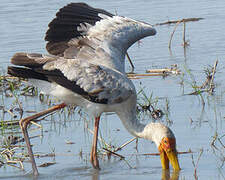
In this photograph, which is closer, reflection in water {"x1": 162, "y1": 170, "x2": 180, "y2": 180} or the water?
reflection in water {"x1": 162, "y1": 170, "x2": 180, "y2": 180}

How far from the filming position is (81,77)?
6.65m

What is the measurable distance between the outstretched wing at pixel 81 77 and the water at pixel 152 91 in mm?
675

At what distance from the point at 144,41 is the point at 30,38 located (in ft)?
6.60

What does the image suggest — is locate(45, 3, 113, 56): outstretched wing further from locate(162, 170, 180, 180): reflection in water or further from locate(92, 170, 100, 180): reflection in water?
locate(162, 170, 180, 180): reflection in water

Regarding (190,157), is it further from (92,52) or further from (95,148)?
(92,52)

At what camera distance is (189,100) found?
27.0 feet

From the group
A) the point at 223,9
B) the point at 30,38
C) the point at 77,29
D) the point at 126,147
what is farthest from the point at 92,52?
the point at 223,9

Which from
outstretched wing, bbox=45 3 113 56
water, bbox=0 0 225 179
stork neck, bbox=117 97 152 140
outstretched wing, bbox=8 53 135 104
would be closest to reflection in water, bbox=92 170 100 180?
water, bbox=0 0 225 179

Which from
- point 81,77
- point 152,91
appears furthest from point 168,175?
point 152,91

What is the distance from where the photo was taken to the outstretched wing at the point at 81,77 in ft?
21.7

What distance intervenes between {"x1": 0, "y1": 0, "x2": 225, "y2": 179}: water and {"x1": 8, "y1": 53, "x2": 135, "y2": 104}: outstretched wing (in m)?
0.67

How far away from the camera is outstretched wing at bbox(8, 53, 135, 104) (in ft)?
21.7

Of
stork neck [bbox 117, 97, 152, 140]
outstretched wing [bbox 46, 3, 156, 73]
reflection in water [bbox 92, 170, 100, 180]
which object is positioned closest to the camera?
reflection in water [bbox 92, 170, 100, 180]

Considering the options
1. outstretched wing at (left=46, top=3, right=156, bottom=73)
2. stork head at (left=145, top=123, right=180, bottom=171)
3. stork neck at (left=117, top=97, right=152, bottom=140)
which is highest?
outstretched wing at (left=46, top=3, right=156, bottom=73)
